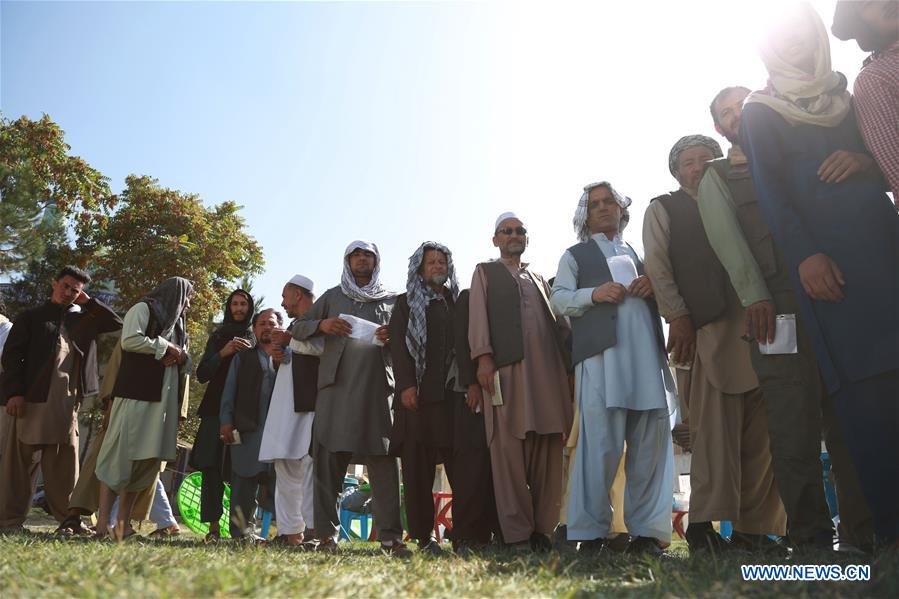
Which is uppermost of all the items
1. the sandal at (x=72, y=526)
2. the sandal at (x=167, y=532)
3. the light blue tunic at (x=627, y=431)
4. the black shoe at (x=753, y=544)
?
the light blue tunic at (x=627, y=431)

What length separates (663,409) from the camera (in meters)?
4.14

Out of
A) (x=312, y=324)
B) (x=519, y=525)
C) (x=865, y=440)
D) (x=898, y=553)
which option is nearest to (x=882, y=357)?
(x=865, y=440)

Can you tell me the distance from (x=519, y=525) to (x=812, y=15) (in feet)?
10.1

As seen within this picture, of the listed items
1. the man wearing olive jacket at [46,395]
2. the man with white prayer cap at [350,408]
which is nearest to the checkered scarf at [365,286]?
the man with white prayer cap at [350,408]

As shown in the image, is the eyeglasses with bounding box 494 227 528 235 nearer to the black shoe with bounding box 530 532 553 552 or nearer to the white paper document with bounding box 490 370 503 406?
the white paper document with bounding box 490 370 503 406

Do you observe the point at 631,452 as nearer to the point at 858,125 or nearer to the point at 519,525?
the point at 519,525

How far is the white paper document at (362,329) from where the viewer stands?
5.30m

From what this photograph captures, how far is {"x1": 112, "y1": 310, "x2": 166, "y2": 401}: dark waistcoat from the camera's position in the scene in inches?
230

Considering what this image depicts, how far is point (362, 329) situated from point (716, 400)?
99.8 inches

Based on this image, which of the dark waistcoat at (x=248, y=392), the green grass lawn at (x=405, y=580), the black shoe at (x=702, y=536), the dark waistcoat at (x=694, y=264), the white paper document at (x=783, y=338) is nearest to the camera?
the green grass lawn at (x=405, y=580)

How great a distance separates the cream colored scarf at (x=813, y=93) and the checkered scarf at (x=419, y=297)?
8.20ft

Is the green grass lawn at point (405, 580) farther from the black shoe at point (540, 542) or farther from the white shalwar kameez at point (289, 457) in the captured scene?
the white shalwar kameez at point (289, 457)

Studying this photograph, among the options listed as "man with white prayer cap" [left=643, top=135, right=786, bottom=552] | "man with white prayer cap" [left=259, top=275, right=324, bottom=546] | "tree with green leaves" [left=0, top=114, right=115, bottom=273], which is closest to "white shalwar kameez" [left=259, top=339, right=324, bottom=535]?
"man with white prayer cap" [left=259, top=275, right=324, bottom=546]

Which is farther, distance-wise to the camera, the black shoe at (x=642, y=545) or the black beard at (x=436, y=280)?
the black beard at (x=436, y=280)
